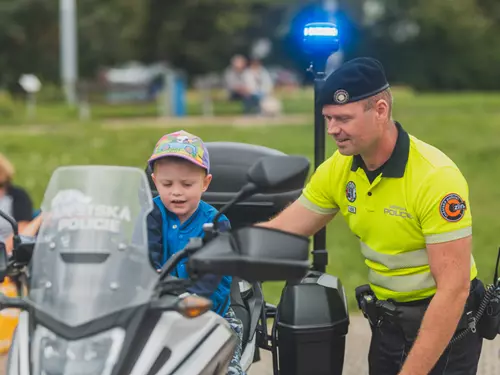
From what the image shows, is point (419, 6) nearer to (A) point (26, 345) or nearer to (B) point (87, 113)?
(B) point (87, 113)

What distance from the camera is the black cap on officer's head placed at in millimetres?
3068

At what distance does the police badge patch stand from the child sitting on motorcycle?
20.7 inches

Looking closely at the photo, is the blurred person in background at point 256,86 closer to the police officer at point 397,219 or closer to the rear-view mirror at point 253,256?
the police officer at point 397,219

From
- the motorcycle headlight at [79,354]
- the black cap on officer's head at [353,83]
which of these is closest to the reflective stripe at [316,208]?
the black cap on officer's head at [353,83]

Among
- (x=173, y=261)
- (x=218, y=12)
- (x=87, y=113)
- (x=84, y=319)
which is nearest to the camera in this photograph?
(x=84, y=319)

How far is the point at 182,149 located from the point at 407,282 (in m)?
1.02

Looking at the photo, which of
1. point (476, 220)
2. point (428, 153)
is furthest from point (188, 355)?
point (476, 220)

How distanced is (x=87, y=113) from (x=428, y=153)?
22.2m

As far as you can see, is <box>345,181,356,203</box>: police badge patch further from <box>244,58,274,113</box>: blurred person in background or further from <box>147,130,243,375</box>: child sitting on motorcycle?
<box>244,58,274,113</box>: blurred person in background

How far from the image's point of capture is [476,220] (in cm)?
973

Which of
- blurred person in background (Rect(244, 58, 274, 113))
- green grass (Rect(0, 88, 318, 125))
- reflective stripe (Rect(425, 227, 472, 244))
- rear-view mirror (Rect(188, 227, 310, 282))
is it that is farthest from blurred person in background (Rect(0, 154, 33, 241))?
blurred person in background (Rect(244, 58, 274, 113))

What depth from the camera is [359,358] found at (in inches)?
216

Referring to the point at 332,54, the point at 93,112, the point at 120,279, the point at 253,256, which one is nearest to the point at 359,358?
the point at 332,54

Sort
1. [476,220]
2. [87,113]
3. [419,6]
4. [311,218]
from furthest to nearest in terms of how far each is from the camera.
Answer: [419,6], [87,113], [476,220], [311,218]
